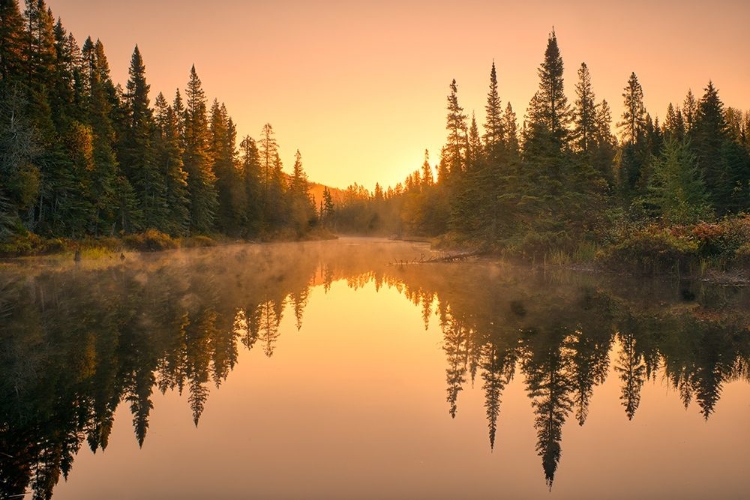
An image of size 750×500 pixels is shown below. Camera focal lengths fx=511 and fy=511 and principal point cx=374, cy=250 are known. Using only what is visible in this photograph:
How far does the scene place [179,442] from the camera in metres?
6.84

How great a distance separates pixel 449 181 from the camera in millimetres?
69938

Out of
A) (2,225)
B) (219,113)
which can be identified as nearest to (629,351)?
(2,225)

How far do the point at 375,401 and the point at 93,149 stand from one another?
47.1 meters

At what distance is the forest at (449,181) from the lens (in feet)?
113

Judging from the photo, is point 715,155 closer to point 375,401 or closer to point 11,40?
Result: point 375,401

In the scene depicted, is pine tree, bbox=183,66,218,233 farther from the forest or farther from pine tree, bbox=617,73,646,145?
pine tree, bbox=617,73,646,145

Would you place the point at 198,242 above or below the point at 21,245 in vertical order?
above

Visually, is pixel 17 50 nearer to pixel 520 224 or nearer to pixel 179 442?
pixel 520 224

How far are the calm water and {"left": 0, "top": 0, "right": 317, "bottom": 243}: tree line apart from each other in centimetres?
2825

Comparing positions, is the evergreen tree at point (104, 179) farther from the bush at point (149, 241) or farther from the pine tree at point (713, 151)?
the pine tree at point (713, 151)

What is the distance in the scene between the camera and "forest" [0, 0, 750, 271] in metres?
34.5

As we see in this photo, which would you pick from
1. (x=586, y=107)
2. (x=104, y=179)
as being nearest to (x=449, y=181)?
(x=586, y=107)

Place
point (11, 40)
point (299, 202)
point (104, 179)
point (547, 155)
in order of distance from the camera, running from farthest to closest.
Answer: point (299, 202) < point (104, 179) < point (11, 40) < point (547, 155)

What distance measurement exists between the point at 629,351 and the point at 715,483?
20.0ft
